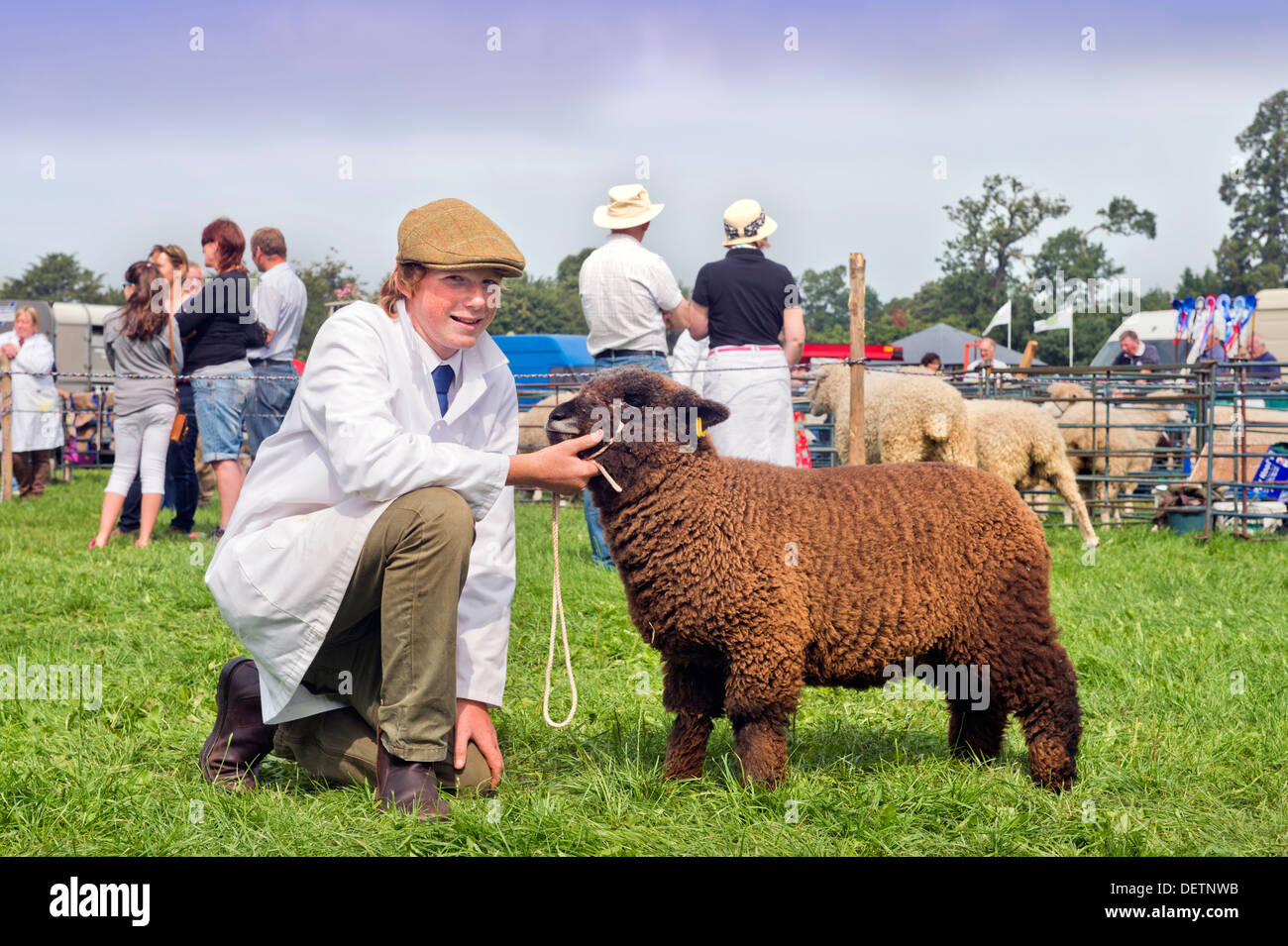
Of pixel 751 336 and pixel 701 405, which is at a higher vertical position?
pixel 751 336

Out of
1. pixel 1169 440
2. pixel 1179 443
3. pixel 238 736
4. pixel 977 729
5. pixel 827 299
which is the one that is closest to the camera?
pixel 238 736

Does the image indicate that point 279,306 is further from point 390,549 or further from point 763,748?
point 763,748

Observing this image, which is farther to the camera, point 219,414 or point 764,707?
point 219,414

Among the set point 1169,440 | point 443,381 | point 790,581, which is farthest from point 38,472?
point 1169,440

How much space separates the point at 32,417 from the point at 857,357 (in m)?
10.7

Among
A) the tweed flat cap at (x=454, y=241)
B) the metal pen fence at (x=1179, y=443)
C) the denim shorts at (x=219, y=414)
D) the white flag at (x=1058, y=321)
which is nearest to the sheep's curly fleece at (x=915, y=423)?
the metal pen fence at (x=1179, y=443)

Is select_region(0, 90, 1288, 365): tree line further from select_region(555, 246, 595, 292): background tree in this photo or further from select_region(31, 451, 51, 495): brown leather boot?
select_region(31, 451, 51, 495): brown leather boot

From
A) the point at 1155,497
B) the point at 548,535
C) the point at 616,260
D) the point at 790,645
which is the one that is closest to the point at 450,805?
the point at 790,645

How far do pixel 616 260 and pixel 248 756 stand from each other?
14.3 feet

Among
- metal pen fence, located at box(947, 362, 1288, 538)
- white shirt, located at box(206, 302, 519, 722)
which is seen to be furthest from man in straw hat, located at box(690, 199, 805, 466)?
metal pen fence, located at box(947, 362, 1288, 538)

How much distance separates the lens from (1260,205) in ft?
211

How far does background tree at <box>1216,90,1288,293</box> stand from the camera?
63344 mm

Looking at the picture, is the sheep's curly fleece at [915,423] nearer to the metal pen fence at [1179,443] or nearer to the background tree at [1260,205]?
the metal pen fence at [1179,443]

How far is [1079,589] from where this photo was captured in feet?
22.7
